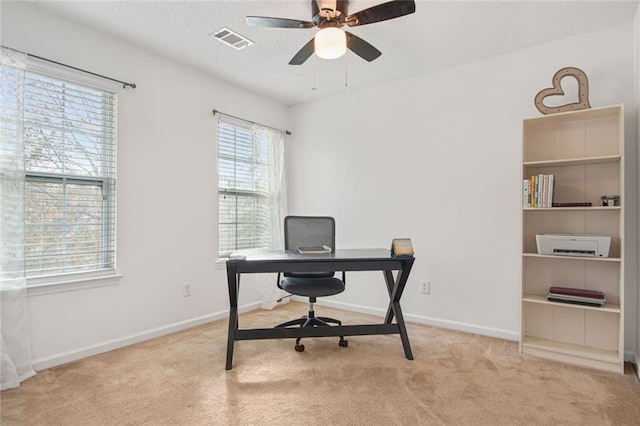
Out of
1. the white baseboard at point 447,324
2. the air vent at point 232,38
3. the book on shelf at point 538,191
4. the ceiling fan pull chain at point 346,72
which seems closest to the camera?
the book on shelf at point 538,191

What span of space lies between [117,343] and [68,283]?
2.06 feet

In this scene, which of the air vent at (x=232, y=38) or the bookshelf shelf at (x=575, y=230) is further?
the air vent at (x=232, y=38)

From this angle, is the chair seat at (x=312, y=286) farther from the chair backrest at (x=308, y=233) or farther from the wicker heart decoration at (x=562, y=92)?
the wicker heart decoration at (x=562, y=92)

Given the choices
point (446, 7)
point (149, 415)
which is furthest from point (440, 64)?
point (149, 415)

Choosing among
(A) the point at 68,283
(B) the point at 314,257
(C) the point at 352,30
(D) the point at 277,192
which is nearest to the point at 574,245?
(B) the point at 314,257

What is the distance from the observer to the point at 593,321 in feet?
8.71

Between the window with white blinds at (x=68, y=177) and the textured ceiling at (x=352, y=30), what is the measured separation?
23.4 inches

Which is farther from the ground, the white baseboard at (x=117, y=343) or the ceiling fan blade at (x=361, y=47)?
the ceiling fan blade at (x=361, y=47)

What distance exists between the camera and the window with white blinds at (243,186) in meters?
3.80

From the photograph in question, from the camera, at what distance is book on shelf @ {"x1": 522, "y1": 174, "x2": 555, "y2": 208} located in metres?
2.62

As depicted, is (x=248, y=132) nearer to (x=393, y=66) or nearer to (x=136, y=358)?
(x=393, y=66)

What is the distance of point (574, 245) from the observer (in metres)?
2.51

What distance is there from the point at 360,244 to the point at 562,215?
191 cm

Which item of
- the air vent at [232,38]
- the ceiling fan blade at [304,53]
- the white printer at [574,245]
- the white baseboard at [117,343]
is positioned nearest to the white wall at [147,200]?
the white baseboard at [117,343]
